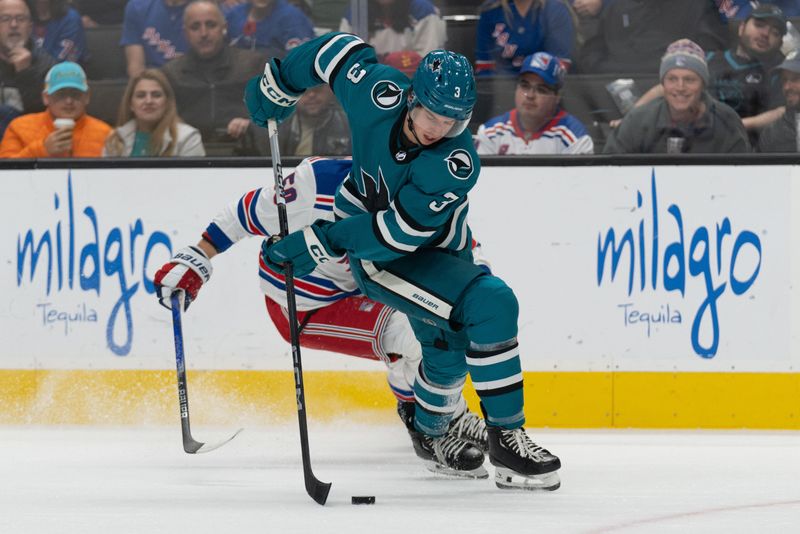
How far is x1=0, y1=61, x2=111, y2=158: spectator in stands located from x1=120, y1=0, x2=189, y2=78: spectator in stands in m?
0.21

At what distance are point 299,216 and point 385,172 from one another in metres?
0.74

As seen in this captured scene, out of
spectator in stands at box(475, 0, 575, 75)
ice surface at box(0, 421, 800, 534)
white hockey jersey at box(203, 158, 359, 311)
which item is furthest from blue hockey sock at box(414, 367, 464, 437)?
spectator in stands at box(475, 0, 575, 75)

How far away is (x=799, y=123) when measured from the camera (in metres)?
4.53

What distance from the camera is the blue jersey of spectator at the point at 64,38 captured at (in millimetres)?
4832

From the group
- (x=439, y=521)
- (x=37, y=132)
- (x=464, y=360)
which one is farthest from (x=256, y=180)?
(x=439, y=521)

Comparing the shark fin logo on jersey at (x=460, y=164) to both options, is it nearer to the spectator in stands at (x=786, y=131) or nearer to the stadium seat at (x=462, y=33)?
the stadium seat at (x=462, y=33)

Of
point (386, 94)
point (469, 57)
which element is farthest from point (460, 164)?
point (469, 57)

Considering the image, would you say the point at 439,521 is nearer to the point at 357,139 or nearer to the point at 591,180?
the point at 357,139

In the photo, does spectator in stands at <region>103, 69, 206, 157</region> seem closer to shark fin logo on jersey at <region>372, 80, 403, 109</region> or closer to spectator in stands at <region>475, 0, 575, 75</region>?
spectator in stands at <region>475, 0, 575, 75</region>

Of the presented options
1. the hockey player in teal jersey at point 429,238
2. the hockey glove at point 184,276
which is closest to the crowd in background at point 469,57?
the hockey glove at point 184,276

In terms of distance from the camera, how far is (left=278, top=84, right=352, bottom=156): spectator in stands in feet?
15.4

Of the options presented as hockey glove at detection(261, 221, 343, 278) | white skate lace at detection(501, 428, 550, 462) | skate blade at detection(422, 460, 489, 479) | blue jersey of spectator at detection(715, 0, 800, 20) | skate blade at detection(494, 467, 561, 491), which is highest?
blue jersey of spectator at detection(715, 0, 800, 20)

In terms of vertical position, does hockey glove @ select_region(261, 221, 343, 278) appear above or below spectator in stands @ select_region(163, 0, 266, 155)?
below

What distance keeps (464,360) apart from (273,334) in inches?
54.6
